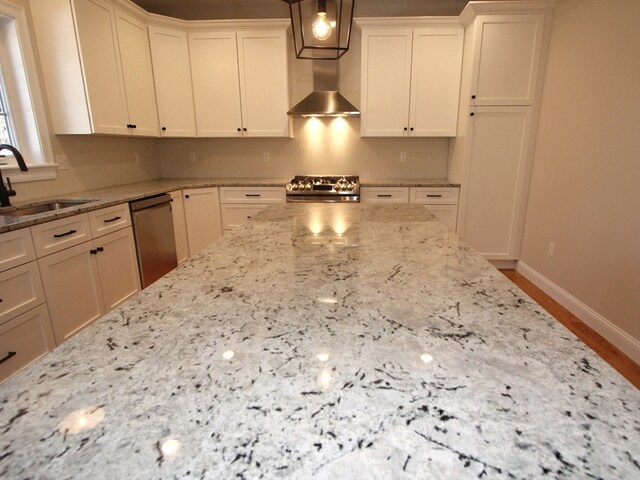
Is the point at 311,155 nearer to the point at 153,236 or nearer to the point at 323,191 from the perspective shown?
the point at 323,191

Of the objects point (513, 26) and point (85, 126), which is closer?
point (85, 126)

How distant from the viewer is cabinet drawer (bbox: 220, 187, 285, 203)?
371 centimetres

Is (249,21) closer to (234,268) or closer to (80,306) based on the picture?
(80,306)

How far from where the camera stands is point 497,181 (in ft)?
11.2

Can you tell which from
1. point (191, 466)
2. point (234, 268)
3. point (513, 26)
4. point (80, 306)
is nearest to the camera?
point (191, 466)

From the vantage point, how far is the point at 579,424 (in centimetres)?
47

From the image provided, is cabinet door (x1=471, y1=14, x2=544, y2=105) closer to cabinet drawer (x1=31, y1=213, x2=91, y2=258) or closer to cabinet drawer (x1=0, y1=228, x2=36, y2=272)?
cabinet drawer (x1=31, y1=213, x2=91, y2=258)

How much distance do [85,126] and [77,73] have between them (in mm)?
377

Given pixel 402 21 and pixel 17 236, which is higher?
pixel 402 21

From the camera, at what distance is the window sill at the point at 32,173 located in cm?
240

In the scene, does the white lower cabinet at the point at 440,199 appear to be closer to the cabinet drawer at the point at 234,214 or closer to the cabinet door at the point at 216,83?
the cabinet drawer at the point at 234,214

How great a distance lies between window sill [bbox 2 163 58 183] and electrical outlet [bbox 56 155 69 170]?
5 cm

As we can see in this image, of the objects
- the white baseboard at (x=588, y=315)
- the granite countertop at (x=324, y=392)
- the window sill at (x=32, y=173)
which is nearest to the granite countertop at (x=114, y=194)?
the window sill at (x=32, y=173)

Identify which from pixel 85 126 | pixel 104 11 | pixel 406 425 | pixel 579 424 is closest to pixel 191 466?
pixel 406 425
